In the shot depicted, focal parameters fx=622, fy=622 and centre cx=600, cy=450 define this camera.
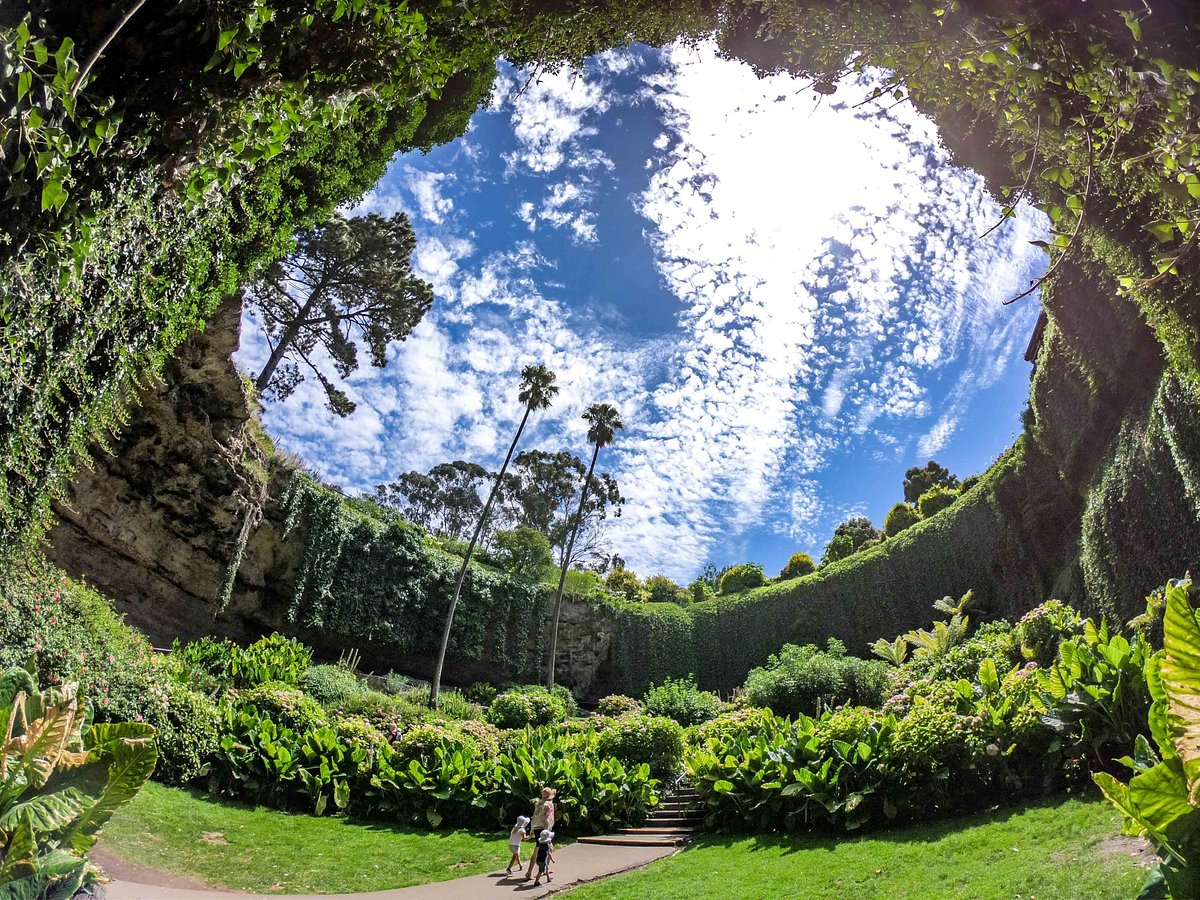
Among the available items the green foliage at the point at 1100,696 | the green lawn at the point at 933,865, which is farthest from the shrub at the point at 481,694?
the green foliage at the point at 1100,696

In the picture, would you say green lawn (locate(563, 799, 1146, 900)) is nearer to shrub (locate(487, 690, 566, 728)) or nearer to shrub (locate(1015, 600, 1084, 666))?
shrub (locate(1015, 600, 1084, 666))

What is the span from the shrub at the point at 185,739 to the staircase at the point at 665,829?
6.12 metres

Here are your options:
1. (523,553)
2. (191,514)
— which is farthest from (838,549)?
(191,514)

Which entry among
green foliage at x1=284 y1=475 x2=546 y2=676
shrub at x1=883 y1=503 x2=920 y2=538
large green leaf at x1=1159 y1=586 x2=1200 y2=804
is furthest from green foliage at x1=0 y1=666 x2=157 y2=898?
shrub at x1=883 y1=503 x2=920 y2=538

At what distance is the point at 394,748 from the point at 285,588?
30.5 ft

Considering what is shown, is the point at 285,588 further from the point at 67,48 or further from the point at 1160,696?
the point at 1160,696

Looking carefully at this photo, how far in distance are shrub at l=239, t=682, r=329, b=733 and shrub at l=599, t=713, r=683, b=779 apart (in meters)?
5.27

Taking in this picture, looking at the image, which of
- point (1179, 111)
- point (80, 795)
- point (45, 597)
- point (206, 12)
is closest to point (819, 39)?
point (1179, 111)

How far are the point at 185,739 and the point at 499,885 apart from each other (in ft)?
19.6

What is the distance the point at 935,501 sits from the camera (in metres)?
21.6

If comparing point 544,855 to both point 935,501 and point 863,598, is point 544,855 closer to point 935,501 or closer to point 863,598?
point 863,598

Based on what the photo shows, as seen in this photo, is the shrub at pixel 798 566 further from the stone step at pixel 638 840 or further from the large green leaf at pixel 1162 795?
the large green leaf at pixel 1162 795

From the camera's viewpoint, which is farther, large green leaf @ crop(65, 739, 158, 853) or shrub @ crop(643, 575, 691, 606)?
shrub @ crop(643, 575, 691, 606)

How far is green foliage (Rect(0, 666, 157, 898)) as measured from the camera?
6.48ft
